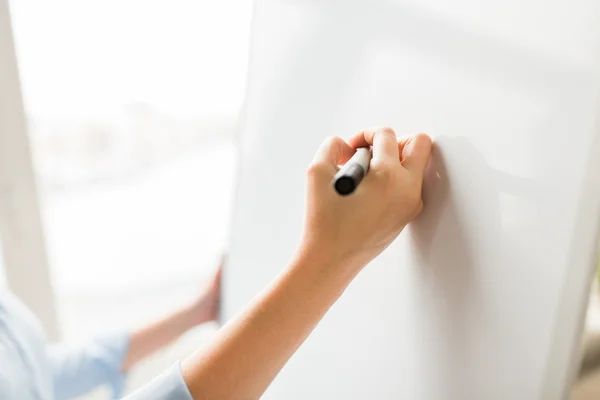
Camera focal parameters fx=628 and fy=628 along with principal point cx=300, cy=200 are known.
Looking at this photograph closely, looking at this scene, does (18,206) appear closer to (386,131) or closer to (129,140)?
(129,140)

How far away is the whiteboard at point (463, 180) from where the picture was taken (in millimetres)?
303

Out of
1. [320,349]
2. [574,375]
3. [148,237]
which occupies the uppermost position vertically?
[574,375]

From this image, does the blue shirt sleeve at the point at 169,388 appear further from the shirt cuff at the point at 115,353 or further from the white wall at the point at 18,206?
the white wall at the point at 18,206

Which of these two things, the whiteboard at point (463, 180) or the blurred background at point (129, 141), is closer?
the whiteboard at point (463, 180)

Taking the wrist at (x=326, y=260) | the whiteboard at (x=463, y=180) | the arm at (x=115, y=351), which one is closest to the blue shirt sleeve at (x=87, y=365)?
the arm at (x=115, y=351)

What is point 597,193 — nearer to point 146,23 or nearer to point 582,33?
point 582,33

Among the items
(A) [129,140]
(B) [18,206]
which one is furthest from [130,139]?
(B) [18,206]

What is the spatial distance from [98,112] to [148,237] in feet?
0.67

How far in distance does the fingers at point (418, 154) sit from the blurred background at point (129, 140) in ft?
1.56

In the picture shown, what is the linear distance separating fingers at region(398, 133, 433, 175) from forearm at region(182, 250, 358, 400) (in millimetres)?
77

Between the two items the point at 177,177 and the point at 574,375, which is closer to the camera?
the point at 574,375

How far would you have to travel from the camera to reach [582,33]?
0.94ft

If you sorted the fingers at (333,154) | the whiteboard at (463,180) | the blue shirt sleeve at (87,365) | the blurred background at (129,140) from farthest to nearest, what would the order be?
the blurred background at (129,140), the blue shirt sleeve at (87,365), the fingers at (333,154), the whiteboard at (463,180)

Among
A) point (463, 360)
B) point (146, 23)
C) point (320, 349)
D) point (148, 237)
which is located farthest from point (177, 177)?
point (463, 360)
